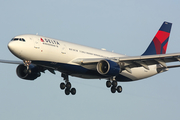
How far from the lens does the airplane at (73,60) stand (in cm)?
3872

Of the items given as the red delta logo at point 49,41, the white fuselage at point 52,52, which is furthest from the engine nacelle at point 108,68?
the red delta logo at point 49,41

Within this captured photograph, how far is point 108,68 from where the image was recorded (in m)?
40.7

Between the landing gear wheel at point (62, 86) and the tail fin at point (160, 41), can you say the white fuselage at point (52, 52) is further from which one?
the tail fin at point (160, 41)

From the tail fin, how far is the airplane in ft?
18.1

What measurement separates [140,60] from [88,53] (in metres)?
6.26

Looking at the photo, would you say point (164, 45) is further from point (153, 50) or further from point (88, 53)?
point (88, 53)

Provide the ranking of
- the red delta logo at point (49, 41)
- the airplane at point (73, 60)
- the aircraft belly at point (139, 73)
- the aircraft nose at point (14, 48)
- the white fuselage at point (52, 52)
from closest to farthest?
the aircraft nose at point (14, 48)
the white fuselage at point (52, 52)
the airplane at point (73, 60)
the red delta logo at point (49, 41)
the aircraft belly at point (139, 73)

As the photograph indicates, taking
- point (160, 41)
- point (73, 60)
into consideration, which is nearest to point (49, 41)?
point (73, 60)

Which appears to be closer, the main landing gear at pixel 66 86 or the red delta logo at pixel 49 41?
the red delta logo at pixel 49 41

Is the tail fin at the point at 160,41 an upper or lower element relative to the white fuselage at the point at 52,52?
upper

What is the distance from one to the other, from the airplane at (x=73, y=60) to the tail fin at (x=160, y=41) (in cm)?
552

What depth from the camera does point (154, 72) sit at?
49906 mm

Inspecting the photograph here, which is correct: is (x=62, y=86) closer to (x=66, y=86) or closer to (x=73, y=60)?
(x=66, y=86)

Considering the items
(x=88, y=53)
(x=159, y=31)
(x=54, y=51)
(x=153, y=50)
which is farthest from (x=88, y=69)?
(x=159, y=31)
